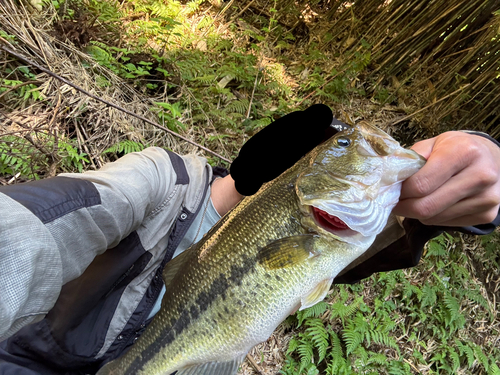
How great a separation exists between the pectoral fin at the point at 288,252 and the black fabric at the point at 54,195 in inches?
31.4

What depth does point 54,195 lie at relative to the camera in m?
1.17

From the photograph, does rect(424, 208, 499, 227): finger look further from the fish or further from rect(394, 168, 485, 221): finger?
the fish

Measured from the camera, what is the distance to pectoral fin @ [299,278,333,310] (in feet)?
4.69

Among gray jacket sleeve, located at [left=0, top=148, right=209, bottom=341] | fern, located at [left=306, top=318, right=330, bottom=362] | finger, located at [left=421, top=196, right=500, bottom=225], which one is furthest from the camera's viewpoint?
fern, located at [left=306, top=318, right=330, bottom=362]

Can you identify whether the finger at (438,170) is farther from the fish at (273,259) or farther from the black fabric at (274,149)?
the black fabric at (274,149)

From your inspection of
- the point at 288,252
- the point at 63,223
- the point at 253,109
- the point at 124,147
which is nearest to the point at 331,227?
the point at 288,252

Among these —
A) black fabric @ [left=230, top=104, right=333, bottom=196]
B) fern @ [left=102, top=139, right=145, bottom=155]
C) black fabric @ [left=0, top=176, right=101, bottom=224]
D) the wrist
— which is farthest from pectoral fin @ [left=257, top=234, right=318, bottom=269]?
fern @ [left=102, top=139, right=145, bottom=155]

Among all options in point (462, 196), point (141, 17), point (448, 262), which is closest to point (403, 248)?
point (462, 196)

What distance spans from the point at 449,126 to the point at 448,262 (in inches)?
75.6

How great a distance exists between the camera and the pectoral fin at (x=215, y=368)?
4.98 feet

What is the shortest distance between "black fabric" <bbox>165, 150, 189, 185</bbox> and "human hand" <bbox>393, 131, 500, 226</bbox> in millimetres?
1244

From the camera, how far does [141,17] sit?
379 centimetres

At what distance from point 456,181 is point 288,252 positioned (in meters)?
0.77

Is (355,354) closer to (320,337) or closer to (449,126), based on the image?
(320,337)
